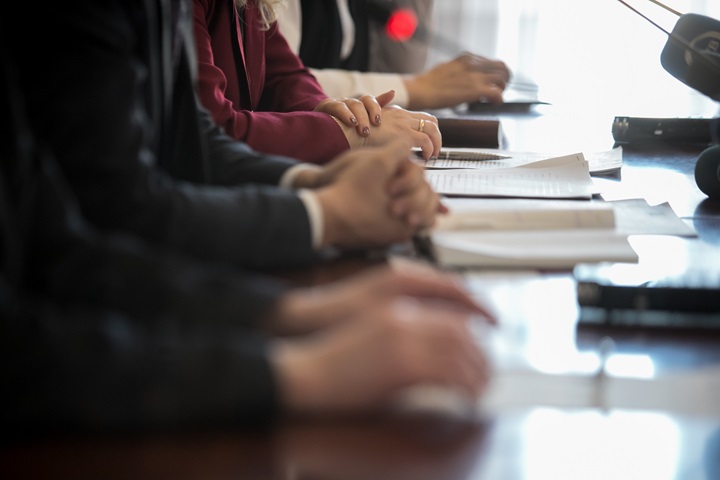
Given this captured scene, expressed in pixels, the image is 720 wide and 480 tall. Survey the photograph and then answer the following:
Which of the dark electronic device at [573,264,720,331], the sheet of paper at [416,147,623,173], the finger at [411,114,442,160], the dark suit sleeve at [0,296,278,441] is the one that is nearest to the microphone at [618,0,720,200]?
the sheet of paper at [416,147,623,173]

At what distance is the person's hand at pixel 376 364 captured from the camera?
1.83 ft

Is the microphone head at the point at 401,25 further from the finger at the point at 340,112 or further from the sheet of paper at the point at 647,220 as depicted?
the sheet of paper at the point at 647,220

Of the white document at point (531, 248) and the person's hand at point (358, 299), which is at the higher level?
the person's hand at point (358, 299)

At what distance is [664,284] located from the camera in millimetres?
764

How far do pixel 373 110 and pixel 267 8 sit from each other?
357mm

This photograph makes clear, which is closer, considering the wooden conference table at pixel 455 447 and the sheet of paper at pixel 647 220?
the wooden conference table at pixel 455 447

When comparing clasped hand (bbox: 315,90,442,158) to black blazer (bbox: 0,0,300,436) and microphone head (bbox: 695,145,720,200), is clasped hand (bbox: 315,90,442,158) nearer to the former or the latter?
microphone head (bbox: 695,145,720,200)

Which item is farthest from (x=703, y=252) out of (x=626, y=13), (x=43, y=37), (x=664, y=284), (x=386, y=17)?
(x=626, y=13)

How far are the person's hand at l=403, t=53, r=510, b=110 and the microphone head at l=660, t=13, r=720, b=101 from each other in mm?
604

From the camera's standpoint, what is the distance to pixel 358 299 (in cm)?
65

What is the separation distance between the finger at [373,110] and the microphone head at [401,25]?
1.13 m

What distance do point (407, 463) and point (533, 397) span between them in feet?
0.43

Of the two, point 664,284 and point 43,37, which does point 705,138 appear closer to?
point 664,284

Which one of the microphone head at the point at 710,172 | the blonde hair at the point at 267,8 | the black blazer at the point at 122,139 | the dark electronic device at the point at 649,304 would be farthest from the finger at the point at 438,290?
the blonde hair at the point at 267,8
